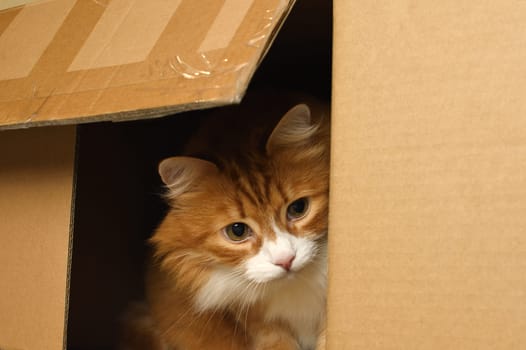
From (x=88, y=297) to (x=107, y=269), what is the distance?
0.10 meters

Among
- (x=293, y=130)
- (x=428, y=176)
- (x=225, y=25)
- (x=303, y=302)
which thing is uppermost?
(x=225, y=25)

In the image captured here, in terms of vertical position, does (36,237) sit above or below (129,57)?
below

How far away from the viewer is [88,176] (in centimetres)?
170

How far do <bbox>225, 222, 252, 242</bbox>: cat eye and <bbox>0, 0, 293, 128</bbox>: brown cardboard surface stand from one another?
433 mm

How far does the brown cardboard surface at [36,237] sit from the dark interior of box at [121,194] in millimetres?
298

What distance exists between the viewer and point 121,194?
5.97 feet

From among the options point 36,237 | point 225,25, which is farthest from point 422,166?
point 36,237

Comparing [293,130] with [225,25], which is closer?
[225,25]

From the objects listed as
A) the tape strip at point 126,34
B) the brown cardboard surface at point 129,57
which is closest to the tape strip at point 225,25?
the brown cardboard surface at point 129,57

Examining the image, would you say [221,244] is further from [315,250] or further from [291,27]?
[291,27]

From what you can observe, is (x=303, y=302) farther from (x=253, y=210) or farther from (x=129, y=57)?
(x=129, y=57)

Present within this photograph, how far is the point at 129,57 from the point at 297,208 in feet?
1.64

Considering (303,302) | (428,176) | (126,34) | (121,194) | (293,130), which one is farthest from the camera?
(121,194)

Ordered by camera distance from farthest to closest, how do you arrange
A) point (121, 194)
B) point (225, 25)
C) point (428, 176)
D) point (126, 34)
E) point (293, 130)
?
point (121, 194), point (293, 130), point (126, 34), point (225, 25), point (428, 176)
